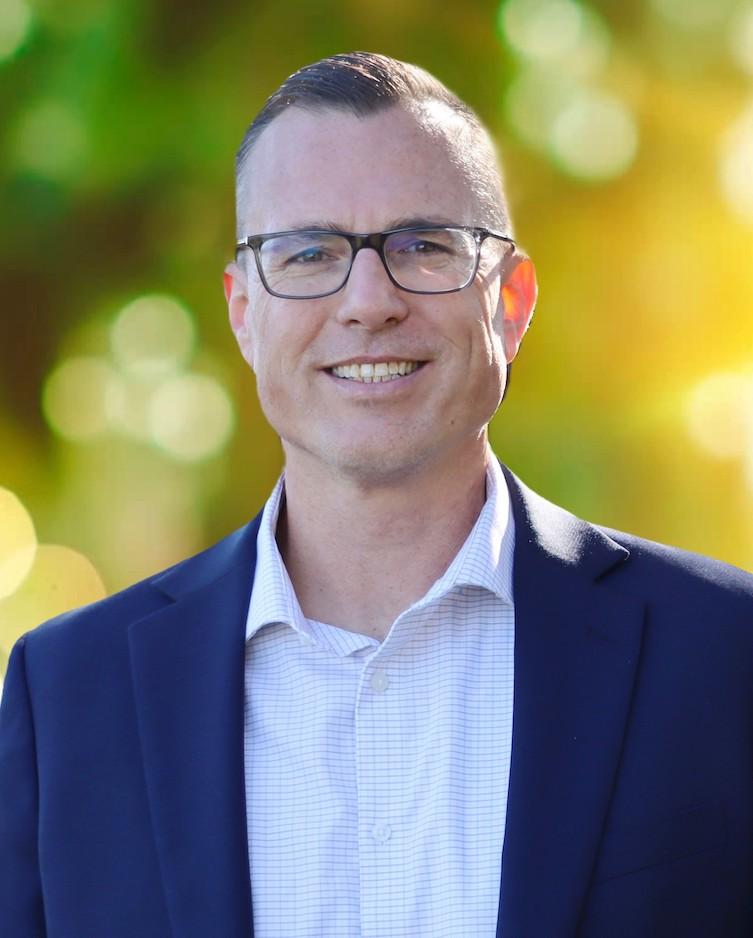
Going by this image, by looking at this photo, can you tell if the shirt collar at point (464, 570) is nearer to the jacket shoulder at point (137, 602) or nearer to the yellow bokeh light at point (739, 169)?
the jacket shoulder at point (137, 602)

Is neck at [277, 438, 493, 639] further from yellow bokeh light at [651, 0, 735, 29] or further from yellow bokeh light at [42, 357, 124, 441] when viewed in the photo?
yellow bokeh light at [651, 0, 735, 29]

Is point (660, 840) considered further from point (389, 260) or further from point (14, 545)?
point (14, 545)

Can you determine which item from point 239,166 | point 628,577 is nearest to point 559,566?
point 628,577

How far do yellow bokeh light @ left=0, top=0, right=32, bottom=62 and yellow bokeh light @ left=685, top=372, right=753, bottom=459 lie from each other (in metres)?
1.90

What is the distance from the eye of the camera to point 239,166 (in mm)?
2223

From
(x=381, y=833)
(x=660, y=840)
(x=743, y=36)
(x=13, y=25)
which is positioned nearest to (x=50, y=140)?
(x=13, y=25)

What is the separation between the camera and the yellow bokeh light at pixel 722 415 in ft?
10.4

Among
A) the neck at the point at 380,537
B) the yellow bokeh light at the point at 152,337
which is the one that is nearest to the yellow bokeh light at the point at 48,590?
the yellow bokeh light at the point at 152,337

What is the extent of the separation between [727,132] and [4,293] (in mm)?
1853

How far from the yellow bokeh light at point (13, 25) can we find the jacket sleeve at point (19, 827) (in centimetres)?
176

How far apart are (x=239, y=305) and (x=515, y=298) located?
492 mm

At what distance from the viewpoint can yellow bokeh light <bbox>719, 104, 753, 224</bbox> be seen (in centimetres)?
310

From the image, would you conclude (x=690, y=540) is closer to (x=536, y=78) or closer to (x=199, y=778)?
(x=536, y=78)

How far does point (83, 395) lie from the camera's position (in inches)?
123
